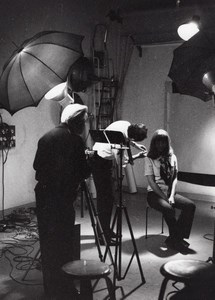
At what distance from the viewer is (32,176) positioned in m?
6.24

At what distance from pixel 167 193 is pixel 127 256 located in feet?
3.07

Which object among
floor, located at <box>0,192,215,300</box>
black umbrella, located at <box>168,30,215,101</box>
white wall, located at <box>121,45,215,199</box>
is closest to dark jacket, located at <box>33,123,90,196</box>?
floor, located at <box>0,192,215,300</box>

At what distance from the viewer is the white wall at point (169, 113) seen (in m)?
6.94

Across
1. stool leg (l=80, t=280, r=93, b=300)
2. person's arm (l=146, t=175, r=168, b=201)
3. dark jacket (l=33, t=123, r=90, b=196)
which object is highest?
dark jacket (l=33, t=123, r=90, b=196)

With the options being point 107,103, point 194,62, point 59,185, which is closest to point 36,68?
point 59,185

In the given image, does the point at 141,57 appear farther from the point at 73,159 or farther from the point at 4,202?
the point at 73,159

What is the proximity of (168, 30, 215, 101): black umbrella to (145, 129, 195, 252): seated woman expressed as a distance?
1.23 meters

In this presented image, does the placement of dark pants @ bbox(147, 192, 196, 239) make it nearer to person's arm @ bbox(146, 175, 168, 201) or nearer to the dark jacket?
person's arm @ bbox(146, 175, 168, 201)

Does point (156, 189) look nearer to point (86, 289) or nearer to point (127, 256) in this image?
point (127, 256)

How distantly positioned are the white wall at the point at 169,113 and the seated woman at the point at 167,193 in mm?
2449

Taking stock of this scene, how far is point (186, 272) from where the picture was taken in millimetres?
2238

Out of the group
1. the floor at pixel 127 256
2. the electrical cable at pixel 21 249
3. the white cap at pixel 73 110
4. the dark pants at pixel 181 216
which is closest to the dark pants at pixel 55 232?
the floor at pixel 127 256

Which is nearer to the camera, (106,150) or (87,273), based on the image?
(87,273)

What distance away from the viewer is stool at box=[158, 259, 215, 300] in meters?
2.17
